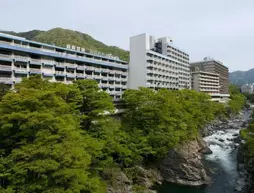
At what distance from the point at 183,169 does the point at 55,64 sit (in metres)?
30.8

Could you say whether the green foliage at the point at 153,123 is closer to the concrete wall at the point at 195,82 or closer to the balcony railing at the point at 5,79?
the balcony railing at the point at 5,79

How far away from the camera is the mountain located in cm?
12106

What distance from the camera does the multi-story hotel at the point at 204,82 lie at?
98.2 m

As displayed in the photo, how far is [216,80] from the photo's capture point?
11144 centimetres

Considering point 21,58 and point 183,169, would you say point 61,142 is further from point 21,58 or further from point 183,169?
point 21,58

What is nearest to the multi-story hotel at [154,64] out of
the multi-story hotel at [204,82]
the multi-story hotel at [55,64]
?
the multi-story hotel at [55,64]

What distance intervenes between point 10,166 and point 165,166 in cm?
2136

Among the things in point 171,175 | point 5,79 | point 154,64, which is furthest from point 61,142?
point 154,64

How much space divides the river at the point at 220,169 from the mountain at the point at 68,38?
7858 cm

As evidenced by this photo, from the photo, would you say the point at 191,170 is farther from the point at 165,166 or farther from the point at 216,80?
the point at 216,80

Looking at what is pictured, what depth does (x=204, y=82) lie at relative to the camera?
101812 mm

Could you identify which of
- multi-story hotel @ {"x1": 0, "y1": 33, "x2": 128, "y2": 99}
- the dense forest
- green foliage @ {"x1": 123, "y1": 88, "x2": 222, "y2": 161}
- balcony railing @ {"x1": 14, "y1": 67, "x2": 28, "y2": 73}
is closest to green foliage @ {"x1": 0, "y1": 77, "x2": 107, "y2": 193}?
the dense forest

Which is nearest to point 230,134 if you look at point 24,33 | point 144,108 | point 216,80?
point 144,108

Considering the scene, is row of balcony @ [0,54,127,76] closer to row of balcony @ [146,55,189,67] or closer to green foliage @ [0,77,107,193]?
row of balcony @ [146,55,189,67]
